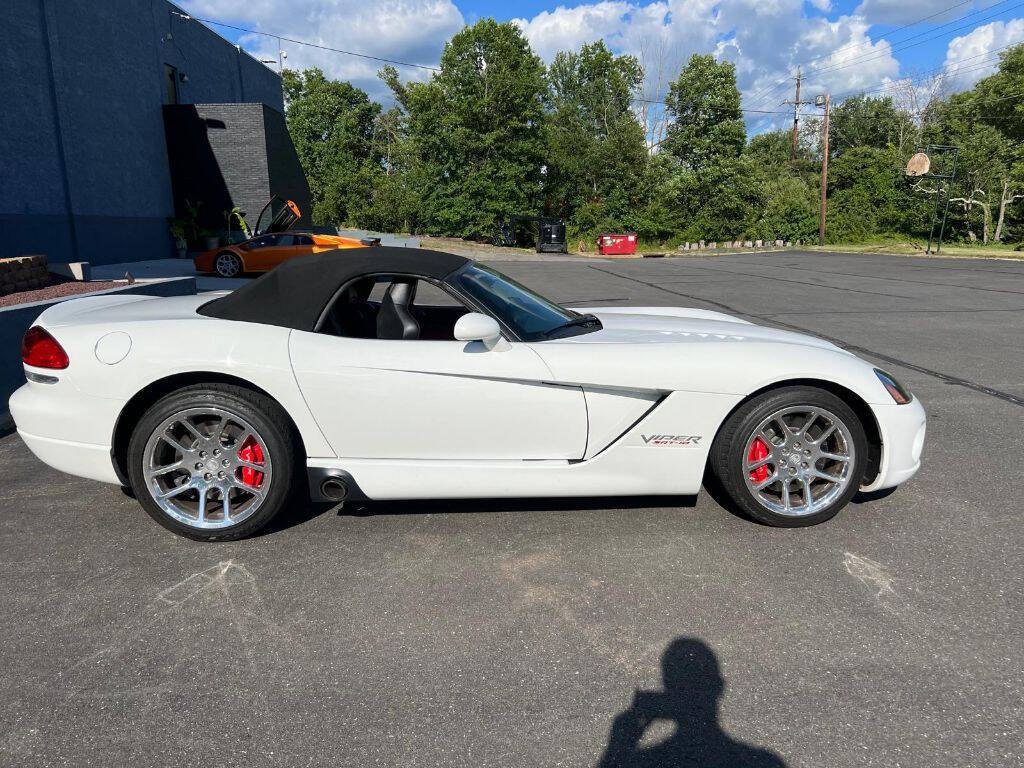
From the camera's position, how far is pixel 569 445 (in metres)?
3.16

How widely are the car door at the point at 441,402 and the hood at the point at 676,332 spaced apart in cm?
34

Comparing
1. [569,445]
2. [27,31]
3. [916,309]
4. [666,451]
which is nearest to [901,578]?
[666,451]

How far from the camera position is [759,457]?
334 centimetres

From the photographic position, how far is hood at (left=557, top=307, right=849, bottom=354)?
3.44 meters

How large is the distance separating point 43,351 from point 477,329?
2.11 m

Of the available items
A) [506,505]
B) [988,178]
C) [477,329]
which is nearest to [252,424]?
[477,329]

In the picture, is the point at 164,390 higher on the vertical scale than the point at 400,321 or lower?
lower

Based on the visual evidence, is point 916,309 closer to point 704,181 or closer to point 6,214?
point 6,214

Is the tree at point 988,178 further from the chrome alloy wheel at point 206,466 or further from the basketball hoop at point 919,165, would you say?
the chrome alloy wheel at point 206,466

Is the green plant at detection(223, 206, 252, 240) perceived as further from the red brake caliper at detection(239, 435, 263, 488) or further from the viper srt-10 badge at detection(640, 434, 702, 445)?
the viper srt-10 badge at detection(640, 434, 702, 445)

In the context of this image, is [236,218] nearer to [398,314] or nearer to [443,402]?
[398,314]

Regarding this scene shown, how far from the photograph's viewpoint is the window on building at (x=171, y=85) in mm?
24942

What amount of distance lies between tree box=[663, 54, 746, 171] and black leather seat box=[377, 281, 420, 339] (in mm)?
52204

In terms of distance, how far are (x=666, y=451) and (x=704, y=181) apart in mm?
51561
